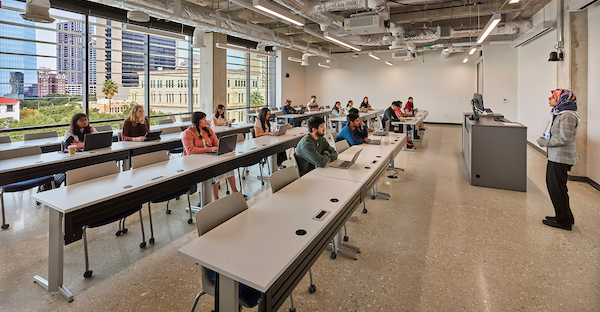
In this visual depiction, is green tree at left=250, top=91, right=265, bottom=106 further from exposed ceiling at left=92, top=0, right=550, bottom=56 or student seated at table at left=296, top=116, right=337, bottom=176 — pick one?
student seated at table at left=296, top=116, right=337, bottom=176

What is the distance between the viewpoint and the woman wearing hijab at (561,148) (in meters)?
3.21

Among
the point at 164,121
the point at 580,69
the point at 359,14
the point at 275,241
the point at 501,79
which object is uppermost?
the point at 359,14

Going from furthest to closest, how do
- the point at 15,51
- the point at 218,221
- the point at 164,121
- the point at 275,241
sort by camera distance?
the point at 164,121, the point at 15,51, the point at 218,221, the point at 275,241

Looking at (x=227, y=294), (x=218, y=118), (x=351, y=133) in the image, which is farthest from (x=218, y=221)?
(x=218, y=118)

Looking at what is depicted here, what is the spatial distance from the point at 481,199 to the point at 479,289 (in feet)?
7.91

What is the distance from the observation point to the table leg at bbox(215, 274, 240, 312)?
1.42 meters

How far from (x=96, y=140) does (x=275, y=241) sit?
3435 mm

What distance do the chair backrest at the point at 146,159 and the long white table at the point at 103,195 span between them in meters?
0.09

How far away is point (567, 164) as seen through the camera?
3250 mm

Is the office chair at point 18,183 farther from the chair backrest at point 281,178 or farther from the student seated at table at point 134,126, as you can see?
the chair backrest at point 281,178

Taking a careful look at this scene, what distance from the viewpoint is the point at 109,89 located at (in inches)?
289

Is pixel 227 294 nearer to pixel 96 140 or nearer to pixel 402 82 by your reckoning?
pixel 96 140

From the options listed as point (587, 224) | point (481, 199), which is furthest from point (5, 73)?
point (587, 224)

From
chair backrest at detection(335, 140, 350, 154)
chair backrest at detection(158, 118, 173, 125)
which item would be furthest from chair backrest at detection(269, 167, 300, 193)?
chair backrest at detection(158, 118, 173, 125)
